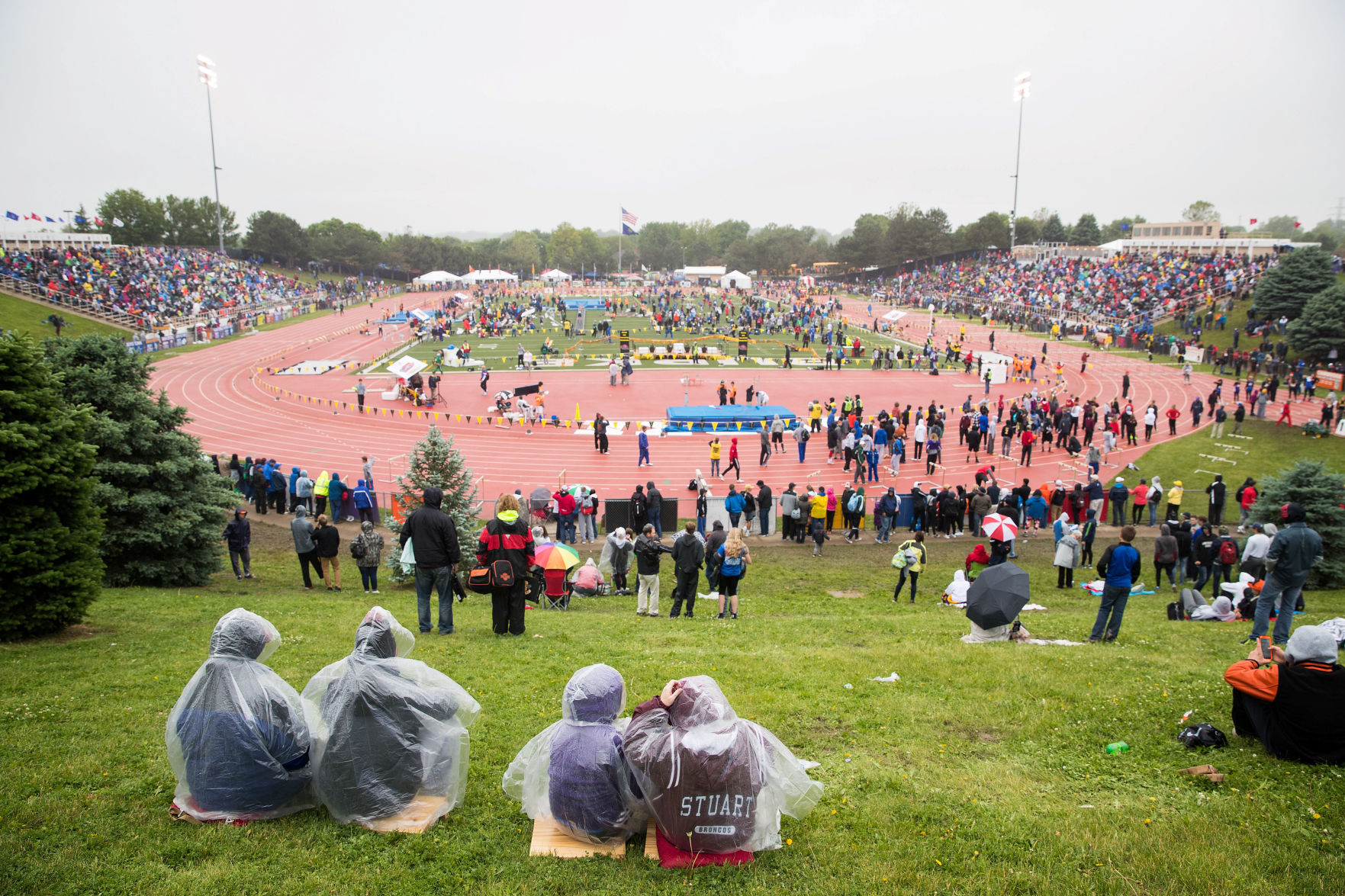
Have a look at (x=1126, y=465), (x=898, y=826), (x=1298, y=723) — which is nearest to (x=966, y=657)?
(x=1298, y=723)

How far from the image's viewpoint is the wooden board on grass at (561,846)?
14.7 feet

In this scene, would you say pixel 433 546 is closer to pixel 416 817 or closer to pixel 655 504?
pixel 416 817

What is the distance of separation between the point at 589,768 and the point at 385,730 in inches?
48.3

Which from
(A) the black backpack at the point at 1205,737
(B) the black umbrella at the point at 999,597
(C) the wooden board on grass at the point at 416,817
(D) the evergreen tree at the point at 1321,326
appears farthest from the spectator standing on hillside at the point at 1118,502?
(D) the evergreen tree at the point at 1321,326

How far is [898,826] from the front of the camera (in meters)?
4.89

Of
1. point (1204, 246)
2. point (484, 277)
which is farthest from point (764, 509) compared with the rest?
point (484, 277)

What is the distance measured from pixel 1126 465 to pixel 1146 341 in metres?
28.3

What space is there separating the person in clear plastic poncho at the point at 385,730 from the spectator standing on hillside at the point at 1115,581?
7.97m

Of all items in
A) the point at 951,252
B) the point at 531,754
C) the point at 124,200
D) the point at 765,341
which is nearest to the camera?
the point at 531,754

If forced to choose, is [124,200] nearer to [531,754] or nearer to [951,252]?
[951,252]

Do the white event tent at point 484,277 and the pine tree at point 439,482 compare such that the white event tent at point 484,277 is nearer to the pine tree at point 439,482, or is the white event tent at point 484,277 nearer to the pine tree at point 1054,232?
the pine tree at point 1054,232

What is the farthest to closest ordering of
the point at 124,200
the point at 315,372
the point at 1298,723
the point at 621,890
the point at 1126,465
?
the point at 124,200 < the point at 315,372 < the point at 1126,465 < the point at 1298,723 < the point at 621,890

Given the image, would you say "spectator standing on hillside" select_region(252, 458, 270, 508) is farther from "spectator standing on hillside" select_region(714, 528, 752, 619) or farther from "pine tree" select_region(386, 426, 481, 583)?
"spectator standing on hillside" select_region(714, 528, 752, 619)

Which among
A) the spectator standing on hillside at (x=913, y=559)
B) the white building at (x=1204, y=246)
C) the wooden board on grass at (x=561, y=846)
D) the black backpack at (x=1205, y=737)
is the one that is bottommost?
the spectator standing on hillside at (x=913, y=559)
